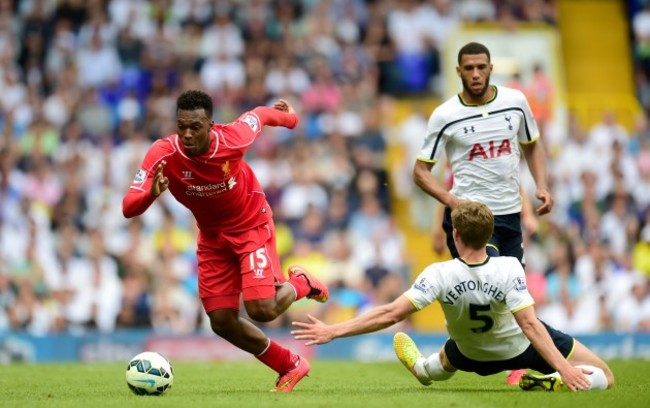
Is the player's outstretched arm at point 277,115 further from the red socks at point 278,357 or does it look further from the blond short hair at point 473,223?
the blond short hair at point 473,223

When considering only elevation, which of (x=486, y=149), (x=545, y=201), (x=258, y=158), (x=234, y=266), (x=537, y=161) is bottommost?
(x=234, y=266)

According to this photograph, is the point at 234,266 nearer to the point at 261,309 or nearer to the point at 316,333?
the point at 261,309

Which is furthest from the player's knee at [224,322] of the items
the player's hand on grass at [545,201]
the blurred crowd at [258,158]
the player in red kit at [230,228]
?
the blurred crowd at [258,158]

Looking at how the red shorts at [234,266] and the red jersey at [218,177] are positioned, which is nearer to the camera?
the red jersey at [218,177]

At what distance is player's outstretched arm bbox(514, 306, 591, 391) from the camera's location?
8.52 metres

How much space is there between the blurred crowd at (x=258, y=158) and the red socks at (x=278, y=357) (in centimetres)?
697

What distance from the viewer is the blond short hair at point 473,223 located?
861cm

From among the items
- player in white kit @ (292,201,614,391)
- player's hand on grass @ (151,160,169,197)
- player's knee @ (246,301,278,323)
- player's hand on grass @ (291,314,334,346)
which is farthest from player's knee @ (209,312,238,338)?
player's hand on grass @ (291,314,334,346)

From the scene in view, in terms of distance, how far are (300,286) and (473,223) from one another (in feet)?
6.94

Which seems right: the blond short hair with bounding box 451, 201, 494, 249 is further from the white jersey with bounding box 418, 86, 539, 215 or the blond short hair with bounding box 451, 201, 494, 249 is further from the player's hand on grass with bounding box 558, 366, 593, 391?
the white jersey with bounding box 418, 86, 539, 215

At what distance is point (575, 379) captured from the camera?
8703 mm

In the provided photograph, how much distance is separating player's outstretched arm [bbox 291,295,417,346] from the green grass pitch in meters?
0.47

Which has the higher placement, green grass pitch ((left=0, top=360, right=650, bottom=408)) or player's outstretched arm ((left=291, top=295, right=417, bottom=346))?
player's outstretched arm ((left=291, top=295, right=417, bottom=346))

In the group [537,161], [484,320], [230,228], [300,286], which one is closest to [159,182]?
[230,228]
